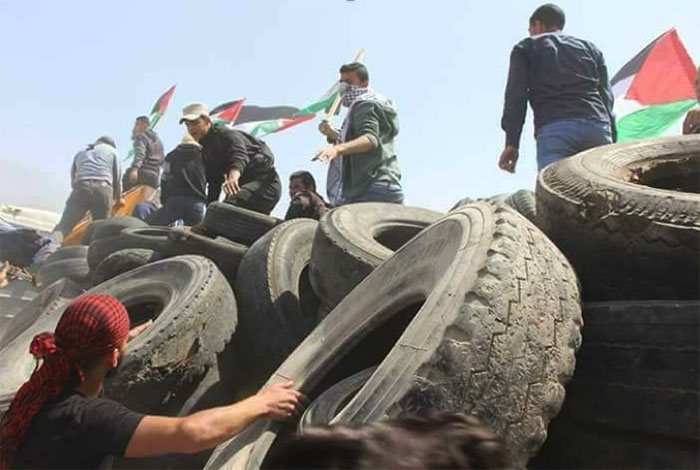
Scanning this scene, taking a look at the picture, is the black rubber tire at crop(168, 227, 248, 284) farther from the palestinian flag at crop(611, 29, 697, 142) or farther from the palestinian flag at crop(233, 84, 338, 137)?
the palestinian flag at crop(233, 84, 338, 137)

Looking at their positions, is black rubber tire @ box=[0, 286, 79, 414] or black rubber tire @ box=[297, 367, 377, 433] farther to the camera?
black rubber tire @ box=[0, 286, 79, 414]

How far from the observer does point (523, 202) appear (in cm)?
332

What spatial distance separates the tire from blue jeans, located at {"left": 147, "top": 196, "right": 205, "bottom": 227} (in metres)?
3.95

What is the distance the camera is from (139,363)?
2482 mm

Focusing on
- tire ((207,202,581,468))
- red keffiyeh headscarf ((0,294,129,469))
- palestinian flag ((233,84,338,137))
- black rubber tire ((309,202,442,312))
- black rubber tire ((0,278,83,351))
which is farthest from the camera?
palestinian flag ((233,84,338,137))

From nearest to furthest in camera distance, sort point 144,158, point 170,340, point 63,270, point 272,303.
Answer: point 170,340 < point 272,303 < point 63,270 < point 144,158

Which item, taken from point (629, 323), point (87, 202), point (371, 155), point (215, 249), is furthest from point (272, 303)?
point (87, 202)

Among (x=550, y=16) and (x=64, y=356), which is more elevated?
(x=550, y=16)

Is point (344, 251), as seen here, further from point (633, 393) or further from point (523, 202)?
point (633, 393)

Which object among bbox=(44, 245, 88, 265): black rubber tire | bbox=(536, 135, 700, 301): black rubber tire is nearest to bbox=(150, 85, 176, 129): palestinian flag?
bbox=(44, 245, 88, 265): black rubber tire

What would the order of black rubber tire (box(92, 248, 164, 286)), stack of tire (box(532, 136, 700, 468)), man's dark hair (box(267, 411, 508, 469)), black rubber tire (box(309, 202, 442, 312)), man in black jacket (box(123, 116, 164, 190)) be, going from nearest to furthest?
man's dark hair (box(267, 411, 508, 469)) → stack of tire (box(532, 136, 700, 468)) → black rubber tire (box(309, 202, 442, 312)) → black rubber tire (box(92, 248, 164, 286)) → man in black jacket (box(123, 116, 164, 190))

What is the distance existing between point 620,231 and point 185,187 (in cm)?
441

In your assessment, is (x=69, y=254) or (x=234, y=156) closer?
(x=234, y=156)

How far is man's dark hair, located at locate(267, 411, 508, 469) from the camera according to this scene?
24.0 inches
